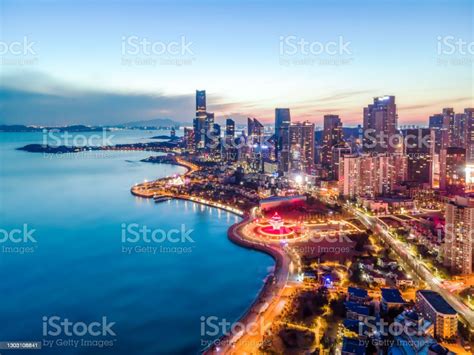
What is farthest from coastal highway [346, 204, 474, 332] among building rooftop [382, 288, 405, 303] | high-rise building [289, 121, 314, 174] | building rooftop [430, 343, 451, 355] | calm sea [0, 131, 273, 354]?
high-rise building [289, 121, 314, 174]

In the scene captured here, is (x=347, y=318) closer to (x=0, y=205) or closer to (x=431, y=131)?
(x=0, y=205)

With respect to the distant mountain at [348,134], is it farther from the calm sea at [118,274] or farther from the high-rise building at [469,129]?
the calm sea at [118,274]

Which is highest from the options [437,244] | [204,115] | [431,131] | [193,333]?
[204,115]

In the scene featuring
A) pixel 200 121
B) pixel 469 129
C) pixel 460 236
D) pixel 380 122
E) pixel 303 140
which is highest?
pixel 200 121

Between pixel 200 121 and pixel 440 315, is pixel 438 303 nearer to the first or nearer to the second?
pixel 440 315

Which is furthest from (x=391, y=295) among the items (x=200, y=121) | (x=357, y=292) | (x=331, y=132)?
(x=200, y=121)

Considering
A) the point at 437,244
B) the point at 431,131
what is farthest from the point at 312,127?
the point at 437,244
